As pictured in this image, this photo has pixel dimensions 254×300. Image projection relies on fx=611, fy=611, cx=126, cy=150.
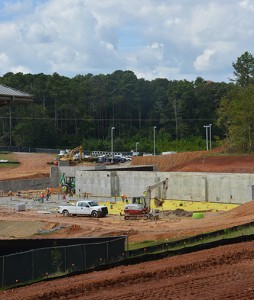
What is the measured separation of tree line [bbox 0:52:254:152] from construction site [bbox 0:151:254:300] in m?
19.2

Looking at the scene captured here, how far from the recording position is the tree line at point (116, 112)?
4820 inches

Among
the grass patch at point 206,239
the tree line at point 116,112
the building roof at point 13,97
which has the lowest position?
the grass patch at point 206,239

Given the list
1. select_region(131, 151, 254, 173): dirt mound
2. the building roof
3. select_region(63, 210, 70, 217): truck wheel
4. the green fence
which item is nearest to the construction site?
select_region(131, 151, 254, 173): dirt mound

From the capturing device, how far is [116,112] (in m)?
148

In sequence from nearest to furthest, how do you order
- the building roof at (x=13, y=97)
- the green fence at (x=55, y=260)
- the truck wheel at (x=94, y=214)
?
the building roof at (x=13, y=97) → the green fence at (x=55, y=260) → the truck wheel at (x=94, y=214)

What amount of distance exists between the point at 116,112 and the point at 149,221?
104 m

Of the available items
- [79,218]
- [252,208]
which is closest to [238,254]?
[252,208]

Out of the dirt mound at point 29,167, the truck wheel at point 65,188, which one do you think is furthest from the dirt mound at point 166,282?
the dirt mound at point 29,167

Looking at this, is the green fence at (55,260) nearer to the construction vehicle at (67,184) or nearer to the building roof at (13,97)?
the building roof at (13,97)

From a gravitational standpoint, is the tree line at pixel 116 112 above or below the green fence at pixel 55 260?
above

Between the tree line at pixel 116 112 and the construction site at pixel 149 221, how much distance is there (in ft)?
62.9

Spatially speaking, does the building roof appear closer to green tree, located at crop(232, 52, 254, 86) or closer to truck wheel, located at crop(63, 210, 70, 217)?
truck wheel, located at crop(63, 210, 70, 217)

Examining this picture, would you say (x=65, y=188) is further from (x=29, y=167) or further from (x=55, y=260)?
(x=55, y=260)

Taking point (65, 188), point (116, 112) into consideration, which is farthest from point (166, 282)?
point (116, 112)
